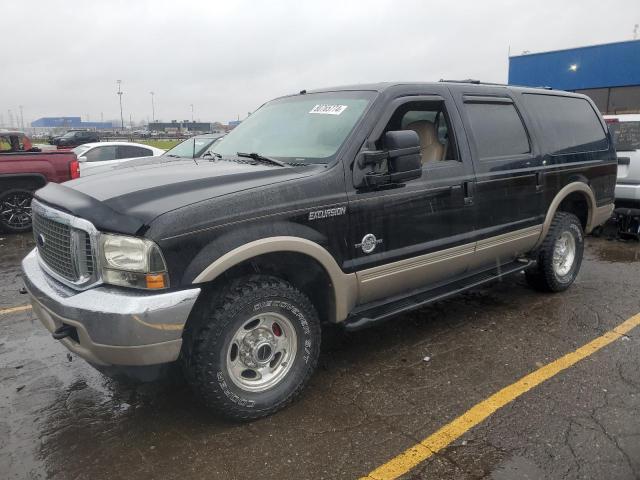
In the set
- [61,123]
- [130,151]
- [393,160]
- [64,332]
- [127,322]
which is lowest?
[64,332]

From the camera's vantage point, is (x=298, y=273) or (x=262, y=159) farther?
(x=262, y=159)

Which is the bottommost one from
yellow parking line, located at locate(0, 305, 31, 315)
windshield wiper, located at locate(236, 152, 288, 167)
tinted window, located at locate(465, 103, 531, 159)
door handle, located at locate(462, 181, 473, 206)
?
yellow parking line, located at locate(0, 305, 31, 315)

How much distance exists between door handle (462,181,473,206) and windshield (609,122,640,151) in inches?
178

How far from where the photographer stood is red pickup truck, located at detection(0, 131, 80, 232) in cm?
848

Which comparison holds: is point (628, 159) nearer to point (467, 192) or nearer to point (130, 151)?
point (467, 192)

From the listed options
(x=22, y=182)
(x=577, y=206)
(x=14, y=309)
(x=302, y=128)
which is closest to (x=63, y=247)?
(x=302, y=128)

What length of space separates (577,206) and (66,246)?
192 inches

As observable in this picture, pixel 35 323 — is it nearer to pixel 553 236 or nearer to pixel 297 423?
pixel 297 423

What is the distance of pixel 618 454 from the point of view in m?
2.66

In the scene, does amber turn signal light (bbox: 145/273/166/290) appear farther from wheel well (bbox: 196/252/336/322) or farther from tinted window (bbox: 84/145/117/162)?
tinted window (bbox: 84/145/117/162)

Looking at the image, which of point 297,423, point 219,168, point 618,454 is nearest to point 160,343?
point 297,423

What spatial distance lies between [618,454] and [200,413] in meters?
2.31

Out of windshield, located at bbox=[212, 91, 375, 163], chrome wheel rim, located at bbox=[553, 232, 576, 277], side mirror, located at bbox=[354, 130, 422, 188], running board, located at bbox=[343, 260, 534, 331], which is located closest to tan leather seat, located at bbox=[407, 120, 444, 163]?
windshield, located at bbox=[212, 91, 375, 163]

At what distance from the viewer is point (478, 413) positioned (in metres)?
3.07
